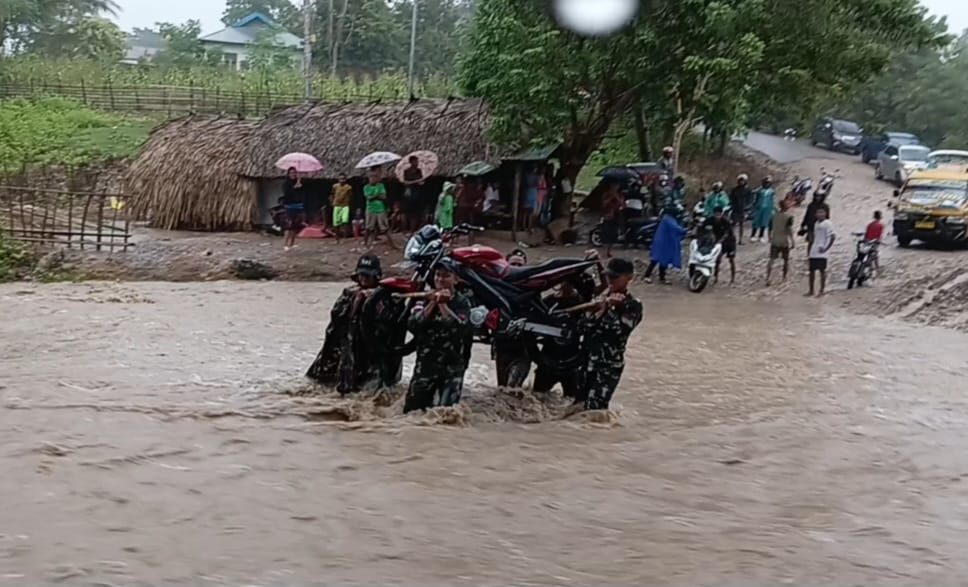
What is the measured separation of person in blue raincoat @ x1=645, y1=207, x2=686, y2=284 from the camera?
1830cm

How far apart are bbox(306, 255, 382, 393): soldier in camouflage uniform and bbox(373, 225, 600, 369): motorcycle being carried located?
22 centimetres

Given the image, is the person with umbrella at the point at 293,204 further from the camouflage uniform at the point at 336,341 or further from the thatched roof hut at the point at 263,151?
the camouflage uniform at the point at 336,341

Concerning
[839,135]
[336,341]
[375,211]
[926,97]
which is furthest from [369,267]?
[839,135]

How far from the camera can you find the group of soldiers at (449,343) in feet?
25.9

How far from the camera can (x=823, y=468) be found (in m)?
7.75

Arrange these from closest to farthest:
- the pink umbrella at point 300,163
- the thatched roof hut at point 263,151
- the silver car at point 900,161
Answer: the pink umbrella at point 300,163, the thatched roof hut at point 263,151, the silver car at point 900,161

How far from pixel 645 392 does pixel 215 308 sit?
7.52 m

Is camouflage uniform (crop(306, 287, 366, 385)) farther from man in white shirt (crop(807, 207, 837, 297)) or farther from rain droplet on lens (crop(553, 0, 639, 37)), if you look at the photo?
rain droplet on lens (crop(553, 0, 639, 37))

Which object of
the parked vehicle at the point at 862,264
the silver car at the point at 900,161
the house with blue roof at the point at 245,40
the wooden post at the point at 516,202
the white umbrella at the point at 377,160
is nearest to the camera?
the parked vehicle at the point at 862,264

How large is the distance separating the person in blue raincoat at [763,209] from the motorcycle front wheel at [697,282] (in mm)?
4842

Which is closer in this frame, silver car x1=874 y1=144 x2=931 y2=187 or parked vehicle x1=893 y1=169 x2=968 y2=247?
parked vehicle x1=893 y1=169 x2=968 y2=247

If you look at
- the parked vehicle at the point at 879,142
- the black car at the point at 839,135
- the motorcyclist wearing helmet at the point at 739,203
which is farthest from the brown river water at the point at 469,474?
the black car at the point at 839,135

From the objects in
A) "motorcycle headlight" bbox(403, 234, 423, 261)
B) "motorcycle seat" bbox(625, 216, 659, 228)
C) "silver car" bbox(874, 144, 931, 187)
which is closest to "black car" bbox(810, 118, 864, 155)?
"silver car" bbox(874, 144, 931, 187)

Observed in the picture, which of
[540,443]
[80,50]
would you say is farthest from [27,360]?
[80,50]
